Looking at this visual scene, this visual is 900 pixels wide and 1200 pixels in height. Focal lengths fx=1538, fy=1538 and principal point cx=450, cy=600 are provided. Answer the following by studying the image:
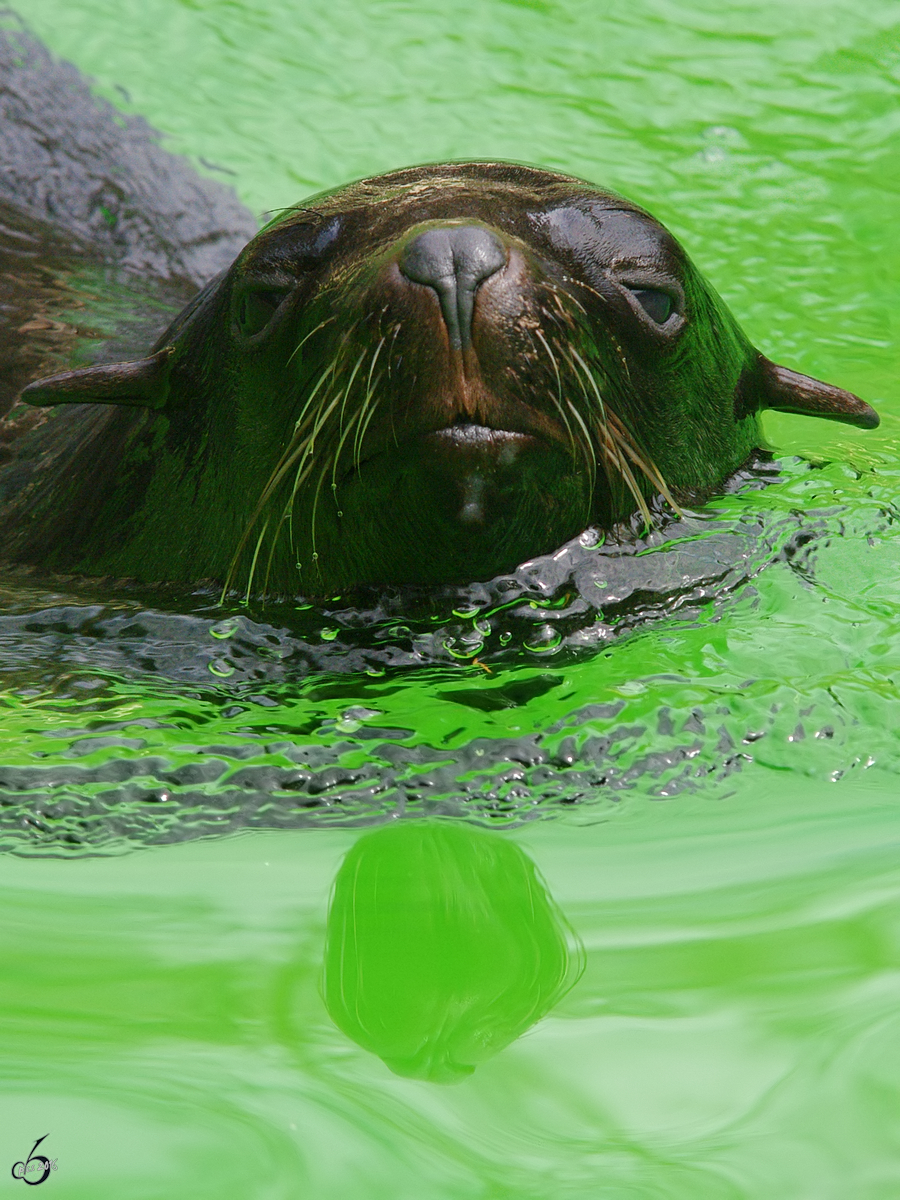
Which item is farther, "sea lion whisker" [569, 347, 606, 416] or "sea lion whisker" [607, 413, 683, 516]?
"sea lion whisker" [607, 413, 683, 516]

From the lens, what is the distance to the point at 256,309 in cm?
318

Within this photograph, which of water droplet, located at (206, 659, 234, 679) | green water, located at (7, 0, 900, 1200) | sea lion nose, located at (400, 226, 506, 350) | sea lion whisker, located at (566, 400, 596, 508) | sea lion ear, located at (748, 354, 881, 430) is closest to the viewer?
green water, located at (7, 0, 900, 1200)

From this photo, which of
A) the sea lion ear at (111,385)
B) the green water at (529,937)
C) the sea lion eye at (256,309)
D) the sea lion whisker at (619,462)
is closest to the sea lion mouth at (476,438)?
the sea lion whisker at (619,462)

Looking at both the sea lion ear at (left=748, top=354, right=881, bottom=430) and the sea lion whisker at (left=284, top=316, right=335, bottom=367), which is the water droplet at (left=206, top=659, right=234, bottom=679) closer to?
the sea lion whisker at (left=284, top=316, right=335, bottom=367)

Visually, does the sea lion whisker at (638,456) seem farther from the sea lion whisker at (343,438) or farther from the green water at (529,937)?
the sea lion whisker at (343,438)

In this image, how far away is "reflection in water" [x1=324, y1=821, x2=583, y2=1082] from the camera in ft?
6.71

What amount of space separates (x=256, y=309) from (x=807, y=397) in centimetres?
138

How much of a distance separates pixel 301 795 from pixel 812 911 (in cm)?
90

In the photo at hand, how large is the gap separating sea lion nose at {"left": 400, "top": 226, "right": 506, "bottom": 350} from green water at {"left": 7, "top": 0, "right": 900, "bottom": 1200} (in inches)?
29.3

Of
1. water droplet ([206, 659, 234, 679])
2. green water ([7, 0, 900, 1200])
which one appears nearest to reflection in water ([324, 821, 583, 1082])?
green water ([7, 0, 900, 1200])

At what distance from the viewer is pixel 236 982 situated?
2189 mm

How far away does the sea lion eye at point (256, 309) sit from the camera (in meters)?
3.15

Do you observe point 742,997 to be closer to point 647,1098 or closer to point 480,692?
Answer: point 647,1098

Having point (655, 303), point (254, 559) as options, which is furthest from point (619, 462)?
point (254, 559)
